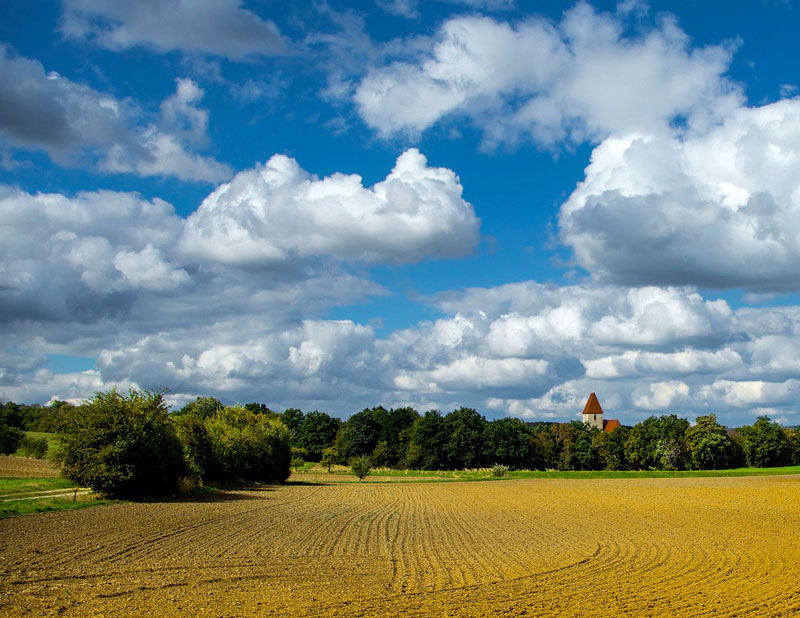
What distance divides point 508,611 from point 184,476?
108 feet

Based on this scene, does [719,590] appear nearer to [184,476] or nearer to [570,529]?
[570,529]

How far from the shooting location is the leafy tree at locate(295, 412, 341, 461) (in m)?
148

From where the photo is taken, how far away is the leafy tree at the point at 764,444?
396ft

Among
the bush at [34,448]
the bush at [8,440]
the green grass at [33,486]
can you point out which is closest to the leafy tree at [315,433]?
the bush at [34,448]

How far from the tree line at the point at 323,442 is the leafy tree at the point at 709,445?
0.64 feet

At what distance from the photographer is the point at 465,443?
12094 centimetres

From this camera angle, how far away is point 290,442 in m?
71.8

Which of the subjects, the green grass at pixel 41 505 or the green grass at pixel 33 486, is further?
the green grass at pixel 33 486

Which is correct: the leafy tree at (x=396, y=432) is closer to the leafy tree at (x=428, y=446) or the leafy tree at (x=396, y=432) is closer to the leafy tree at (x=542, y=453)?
the leafy tree at (x=428, y=446)

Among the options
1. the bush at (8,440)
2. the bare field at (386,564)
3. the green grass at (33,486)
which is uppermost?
the bush at (8,440)

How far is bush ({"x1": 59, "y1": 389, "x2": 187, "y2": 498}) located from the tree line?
6 cm

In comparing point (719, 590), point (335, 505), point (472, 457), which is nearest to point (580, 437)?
point (472, 457)

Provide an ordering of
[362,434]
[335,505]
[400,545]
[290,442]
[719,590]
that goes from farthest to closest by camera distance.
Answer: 1. [362,434]
2. [290,442]
3. [335,505]
4. [400,545]
5. [719,590]

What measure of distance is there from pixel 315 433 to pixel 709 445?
82.6 metres
